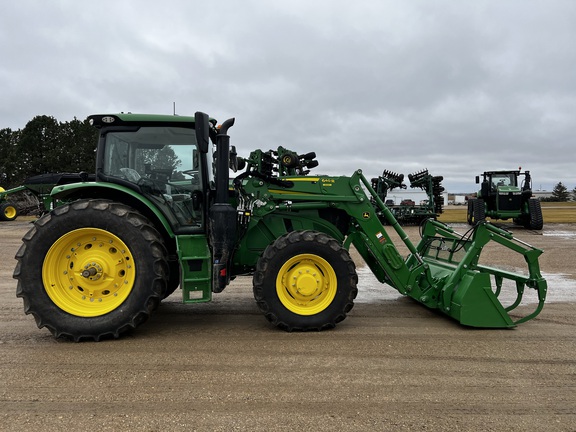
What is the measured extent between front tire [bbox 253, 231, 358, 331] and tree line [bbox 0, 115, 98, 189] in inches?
1592

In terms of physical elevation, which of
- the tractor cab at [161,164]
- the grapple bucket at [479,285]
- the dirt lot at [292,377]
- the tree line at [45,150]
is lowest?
the dirt lot at [292,377]

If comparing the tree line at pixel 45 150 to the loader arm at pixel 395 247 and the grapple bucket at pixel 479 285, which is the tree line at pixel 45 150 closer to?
the loader arm at pixel 395 247

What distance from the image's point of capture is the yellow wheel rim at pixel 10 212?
23.4m

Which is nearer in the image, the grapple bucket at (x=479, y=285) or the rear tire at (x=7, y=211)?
the grapple bucket at (x=479, y=285)

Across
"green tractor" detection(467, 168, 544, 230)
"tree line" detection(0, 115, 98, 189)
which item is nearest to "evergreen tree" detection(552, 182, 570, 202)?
"green tractor" detection(467, 168, 544, 230)

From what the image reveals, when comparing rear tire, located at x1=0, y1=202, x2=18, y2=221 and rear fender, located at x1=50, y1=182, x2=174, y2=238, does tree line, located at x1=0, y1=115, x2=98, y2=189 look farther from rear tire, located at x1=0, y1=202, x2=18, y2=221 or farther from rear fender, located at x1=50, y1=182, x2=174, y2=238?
rear fender, located at x1=50, y1=182, x2=174, y2=238

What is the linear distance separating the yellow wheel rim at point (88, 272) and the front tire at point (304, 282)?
1.40 meters

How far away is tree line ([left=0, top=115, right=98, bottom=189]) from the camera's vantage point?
4072cm

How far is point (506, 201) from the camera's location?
19047 millimetres

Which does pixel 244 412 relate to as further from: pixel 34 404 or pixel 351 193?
A: pixel 351 193

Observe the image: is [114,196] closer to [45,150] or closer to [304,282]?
[304,282]

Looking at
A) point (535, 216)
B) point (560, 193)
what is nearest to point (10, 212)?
point (535, 216)

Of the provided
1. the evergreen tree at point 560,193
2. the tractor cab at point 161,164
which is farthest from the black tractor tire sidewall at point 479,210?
the evergreen tree at point 560,193

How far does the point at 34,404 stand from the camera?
9.91 feet
